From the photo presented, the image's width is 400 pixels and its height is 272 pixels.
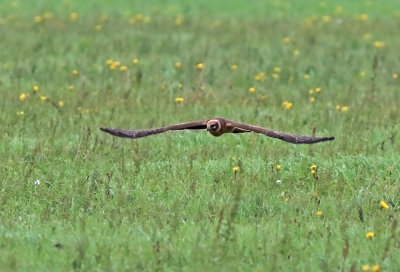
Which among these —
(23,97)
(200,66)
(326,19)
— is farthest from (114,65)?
(326,19)

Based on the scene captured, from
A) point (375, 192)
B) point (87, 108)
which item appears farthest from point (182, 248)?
point (87, 108)

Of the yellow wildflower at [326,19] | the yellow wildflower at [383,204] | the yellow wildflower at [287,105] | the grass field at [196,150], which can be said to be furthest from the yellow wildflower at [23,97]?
the yellow wildflower at [326,19]

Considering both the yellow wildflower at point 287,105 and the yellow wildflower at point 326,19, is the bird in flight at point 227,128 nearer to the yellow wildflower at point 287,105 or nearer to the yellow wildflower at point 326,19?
the yellow wildflower at point 287,105

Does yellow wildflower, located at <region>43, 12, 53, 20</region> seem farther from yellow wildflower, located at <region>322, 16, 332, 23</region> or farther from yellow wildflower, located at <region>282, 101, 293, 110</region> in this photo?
yellow wildflower, located at <region>282, 101, 293, 110</region>

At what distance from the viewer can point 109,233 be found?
633cm

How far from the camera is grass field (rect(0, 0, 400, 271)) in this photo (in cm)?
611

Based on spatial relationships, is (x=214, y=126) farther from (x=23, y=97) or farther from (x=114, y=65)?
(x=114, y=65)

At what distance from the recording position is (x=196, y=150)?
857 cm

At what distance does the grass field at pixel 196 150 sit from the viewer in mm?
6105

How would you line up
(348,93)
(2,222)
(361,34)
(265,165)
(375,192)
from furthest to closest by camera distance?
(361,34)
(348,93)
(265,165)
(375,192)
(2,222)

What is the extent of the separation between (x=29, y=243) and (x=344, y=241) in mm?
1795

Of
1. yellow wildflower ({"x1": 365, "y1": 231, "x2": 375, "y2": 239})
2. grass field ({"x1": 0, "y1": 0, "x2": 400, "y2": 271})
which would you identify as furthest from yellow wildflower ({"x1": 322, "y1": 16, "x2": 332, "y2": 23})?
yellow wildflower ({"x1": 365, "y1": 231, "x2": 375, "y2": 239})

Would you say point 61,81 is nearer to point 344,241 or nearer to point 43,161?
point 43,161

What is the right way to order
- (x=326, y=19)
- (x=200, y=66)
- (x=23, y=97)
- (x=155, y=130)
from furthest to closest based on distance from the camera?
(x=326, y=19), (x=200, y=66), (x=23, y=97), (x=155, y=130)
